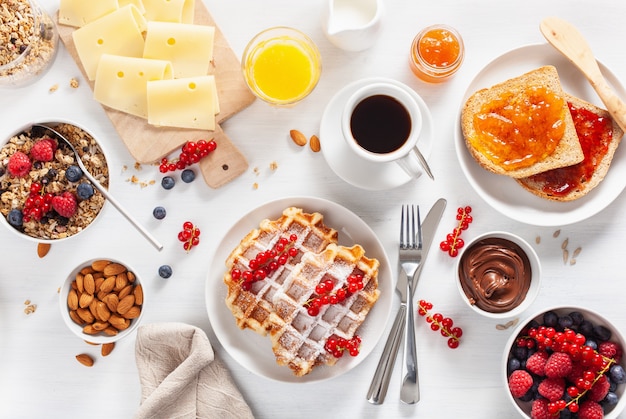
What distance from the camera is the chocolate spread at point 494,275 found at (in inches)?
76.8

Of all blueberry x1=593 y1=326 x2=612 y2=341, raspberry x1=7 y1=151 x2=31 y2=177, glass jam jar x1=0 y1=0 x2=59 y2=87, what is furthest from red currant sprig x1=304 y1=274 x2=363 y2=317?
glass jam jar x1=0 y1=0 x2=59 y2=87

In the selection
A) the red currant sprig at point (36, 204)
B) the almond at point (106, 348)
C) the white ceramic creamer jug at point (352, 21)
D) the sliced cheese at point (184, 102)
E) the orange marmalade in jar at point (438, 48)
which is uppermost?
the white ceramic creamer jug at point (352, 21)

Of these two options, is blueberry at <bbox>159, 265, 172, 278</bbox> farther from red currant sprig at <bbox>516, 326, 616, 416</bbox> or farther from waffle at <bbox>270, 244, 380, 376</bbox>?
red currant sprig at <bbox>516, 326, 616, 416</bbox>

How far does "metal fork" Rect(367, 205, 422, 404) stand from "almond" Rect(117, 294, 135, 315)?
2.93 feet

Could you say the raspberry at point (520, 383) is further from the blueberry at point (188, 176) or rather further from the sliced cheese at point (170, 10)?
the sliced cheese at point (170, 10)

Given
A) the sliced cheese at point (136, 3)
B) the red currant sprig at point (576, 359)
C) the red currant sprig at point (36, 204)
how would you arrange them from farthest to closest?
the sliced cheese at point (136, 3) → the red currant sprig at point (36, 204) → the red currant sprig at point (576, 359)

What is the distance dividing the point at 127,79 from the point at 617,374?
1.92 m

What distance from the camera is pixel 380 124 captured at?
6.24 ft

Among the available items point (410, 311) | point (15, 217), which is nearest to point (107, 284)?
point (15, 217)

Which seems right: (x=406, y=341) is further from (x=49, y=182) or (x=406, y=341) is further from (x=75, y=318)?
(x=49, y=182)

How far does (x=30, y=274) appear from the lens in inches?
83.7

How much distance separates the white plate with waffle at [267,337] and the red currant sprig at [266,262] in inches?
5.3

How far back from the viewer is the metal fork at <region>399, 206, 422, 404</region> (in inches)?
79.4

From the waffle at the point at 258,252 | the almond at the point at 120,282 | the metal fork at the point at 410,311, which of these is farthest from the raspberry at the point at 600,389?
the almond at the point at 120,282
